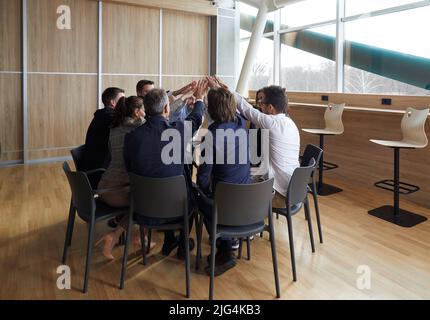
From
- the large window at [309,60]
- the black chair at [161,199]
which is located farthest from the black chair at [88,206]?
the large window at [309,60]

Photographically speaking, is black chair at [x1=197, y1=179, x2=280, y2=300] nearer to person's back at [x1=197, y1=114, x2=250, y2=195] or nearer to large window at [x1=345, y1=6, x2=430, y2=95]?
person's back at [x1=197, y1=114, x2=250, y2=195]

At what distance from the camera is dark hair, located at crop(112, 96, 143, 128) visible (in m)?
2.55

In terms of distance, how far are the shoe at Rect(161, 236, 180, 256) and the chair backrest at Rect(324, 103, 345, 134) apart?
108 inches

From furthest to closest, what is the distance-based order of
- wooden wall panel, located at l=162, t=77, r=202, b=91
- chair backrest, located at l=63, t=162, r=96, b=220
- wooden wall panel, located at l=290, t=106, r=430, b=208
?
wooden wall panel, located at l=162, t=77, r=202, b=91 < wooden wall panel, located at l=290, t=106, r=430, b=208 < chair backrest, located at l=63, t=162, r=96, b=220

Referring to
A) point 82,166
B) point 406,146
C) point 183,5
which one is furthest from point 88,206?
point 183,5

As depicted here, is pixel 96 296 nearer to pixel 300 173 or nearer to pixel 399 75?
pixel 300 173

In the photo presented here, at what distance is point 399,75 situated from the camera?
511cm

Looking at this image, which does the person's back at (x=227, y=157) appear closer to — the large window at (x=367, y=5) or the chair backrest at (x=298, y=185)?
the chair backrest at (x=298, y=185)

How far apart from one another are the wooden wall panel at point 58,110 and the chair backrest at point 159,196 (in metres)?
4.35

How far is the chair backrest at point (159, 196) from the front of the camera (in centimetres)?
201

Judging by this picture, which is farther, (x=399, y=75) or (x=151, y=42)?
(x=151, y=42)

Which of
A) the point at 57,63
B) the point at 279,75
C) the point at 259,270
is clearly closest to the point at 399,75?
the point at 279,75

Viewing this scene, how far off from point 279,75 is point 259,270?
572cm

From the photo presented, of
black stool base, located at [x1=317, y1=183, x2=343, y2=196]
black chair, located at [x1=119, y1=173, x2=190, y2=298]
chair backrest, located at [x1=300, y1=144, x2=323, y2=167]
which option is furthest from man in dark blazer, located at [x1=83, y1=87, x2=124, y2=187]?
black stool base, located at [x1=317, y1=183, x2=343, y2=196]
